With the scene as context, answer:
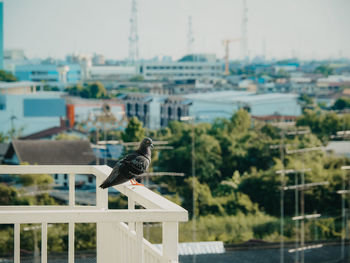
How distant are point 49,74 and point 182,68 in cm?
518

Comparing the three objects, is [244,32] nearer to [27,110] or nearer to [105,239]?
[27,110]

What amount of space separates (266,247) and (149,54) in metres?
11.4

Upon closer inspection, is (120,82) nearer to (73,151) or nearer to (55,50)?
(55,50)

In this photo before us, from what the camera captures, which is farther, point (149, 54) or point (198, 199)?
point (149, 54)

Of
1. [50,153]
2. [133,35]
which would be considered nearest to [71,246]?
[50,153]

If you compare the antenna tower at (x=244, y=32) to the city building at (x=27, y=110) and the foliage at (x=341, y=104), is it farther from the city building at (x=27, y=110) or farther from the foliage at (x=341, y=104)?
the city building at (x=27, y=110)

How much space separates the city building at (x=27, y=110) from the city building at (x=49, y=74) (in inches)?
81.3

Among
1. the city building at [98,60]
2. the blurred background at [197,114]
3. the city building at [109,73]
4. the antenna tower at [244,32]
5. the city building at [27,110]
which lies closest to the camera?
the blurred background at [197,114]

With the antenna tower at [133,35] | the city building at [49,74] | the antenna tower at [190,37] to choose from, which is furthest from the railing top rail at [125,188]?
the antenna tower at [190,37]

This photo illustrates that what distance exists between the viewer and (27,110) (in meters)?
14.1

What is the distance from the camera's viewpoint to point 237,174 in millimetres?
10711

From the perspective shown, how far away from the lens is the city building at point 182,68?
20.4 metres

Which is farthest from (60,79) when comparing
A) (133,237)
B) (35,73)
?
(133,237)

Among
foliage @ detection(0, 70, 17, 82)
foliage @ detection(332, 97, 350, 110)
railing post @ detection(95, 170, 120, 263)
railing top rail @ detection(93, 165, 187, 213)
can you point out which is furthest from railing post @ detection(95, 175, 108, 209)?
foliage @ detection(332, 97, 350, 110)
